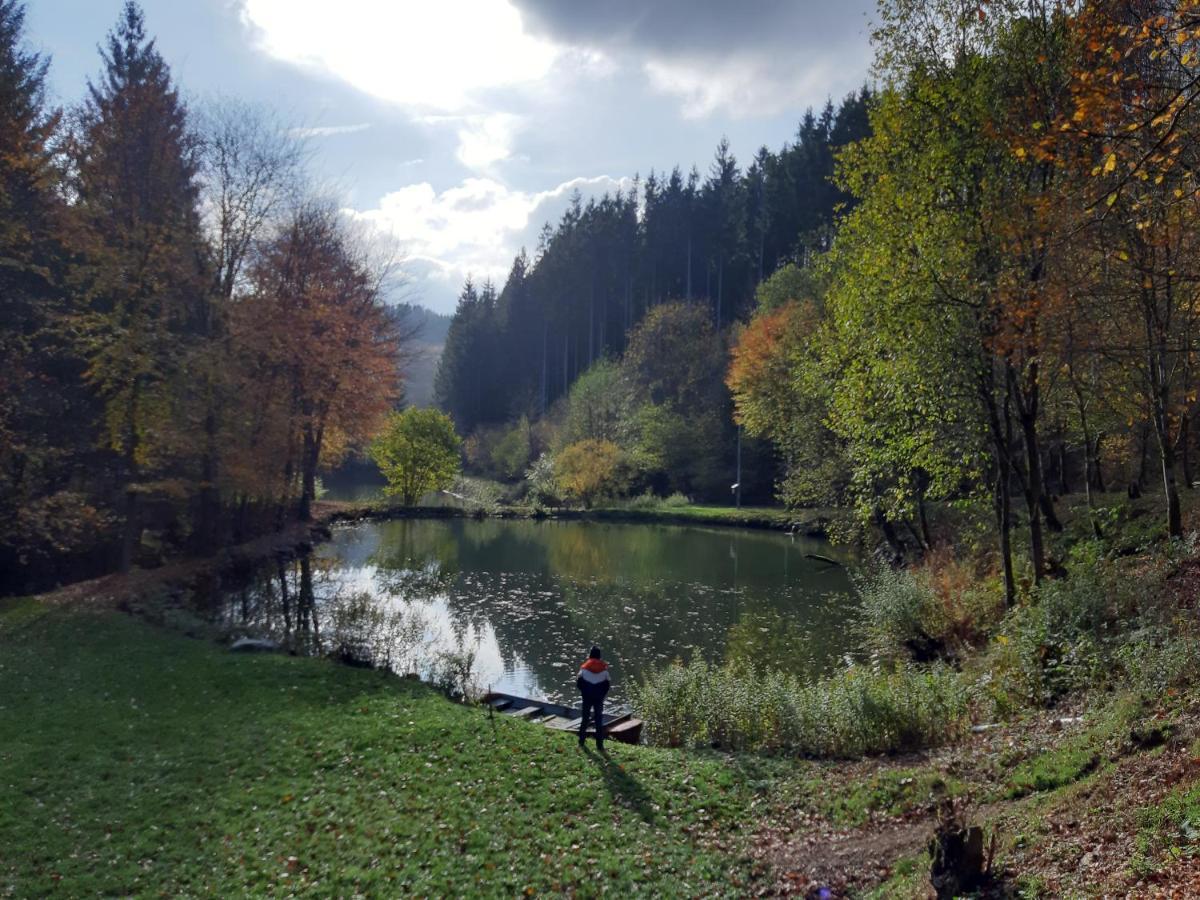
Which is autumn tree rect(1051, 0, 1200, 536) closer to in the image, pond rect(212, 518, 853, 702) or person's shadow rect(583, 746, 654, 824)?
person's shadow rect(583, 746, 654, 824)

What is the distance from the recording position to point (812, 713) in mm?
12039

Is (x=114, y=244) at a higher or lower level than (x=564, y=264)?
lower

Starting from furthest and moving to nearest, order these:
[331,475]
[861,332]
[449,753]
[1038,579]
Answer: [331,475] → [861,332] → [1038,579] → [449,753]

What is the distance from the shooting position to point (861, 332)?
1777 centimetres

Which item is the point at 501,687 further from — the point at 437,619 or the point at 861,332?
the point at 861,332

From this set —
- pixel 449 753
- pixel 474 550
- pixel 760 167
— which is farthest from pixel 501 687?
pixel 760 167

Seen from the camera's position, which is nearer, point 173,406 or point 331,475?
point 173,406

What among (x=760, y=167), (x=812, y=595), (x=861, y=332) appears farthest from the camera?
(x=760, y=167)

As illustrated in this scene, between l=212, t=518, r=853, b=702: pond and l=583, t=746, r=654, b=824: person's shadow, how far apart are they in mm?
5831

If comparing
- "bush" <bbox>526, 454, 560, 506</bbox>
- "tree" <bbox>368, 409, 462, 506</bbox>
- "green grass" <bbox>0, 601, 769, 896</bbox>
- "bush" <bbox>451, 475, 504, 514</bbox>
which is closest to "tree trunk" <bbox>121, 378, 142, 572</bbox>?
"green grass" <bbox>0, 601, 769, 896</bbox>

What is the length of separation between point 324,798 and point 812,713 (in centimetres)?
673

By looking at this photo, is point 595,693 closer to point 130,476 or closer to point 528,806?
point 528,806

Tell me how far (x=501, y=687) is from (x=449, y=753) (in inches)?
258

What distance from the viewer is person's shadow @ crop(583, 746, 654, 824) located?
9.63 metres
